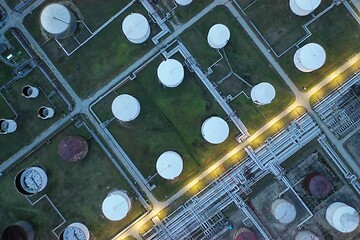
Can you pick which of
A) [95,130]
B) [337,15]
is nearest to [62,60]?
[95,130]

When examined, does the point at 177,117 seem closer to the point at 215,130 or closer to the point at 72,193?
the point at 215,130

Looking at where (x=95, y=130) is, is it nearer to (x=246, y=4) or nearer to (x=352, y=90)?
(x=246, y=4)

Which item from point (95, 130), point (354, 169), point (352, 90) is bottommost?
point (354, 169)

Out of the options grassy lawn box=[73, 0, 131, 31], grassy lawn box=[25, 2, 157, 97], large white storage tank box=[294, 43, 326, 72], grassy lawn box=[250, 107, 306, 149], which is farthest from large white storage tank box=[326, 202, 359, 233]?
grassy lawn box=[73, 0, 131, 31]

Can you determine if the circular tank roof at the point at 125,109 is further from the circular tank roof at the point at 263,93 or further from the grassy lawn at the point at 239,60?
the circular tank roof at the point at 263,93

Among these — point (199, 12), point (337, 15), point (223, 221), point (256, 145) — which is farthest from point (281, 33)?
point (223, 221)

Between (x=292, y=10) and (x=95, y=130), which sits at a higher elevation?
(x=95, y=130)
